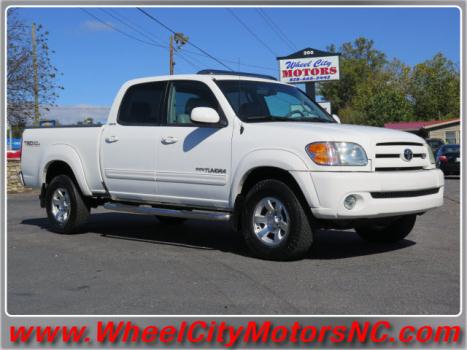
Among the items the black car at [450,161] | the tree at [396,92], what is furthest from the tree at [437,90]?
the black car at [450,161]

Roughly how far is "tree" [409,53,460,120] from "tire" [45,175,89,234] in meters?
62.7

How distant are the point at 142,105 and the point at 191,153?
1276mm

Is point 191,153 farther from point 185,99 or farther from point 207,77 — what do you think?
point 207,77

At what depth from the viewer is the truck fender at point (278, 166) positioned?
628 centimetres

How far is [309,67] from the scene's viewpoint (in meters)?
26.7

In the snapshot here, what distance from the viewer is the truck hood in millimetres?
6285

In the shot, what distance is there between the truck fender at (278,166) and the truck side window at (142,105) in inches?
61.2

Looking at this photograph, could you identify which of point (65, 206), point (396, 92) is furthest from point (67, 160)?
point (396, 92)

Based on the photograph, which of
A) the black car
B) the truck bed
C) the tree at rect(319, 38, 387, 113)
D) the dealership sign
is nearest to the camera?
the truck bed

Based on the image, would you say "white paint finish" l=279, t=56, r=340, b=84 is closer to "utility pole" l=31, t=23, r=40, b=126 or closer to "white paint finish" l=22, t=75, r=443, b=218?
"utility pole" l=31, t=23, r=40, b=126

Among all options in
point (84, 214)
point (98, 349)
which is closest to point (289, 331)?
point (98, 349)

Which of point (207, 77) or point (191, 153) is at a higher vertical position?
point (207, 77)

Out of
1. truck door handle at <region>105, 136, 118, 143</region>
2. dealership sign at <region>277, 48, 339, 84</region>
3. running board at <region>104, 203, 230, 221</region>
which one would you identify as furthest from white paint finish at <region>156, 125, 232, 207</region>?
dealership sign at <region>277, 48, 339, 84</region>

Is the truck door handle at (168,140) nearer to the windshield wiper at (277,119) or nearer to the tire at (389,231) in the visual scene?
the windshield wiper at (277,119)
